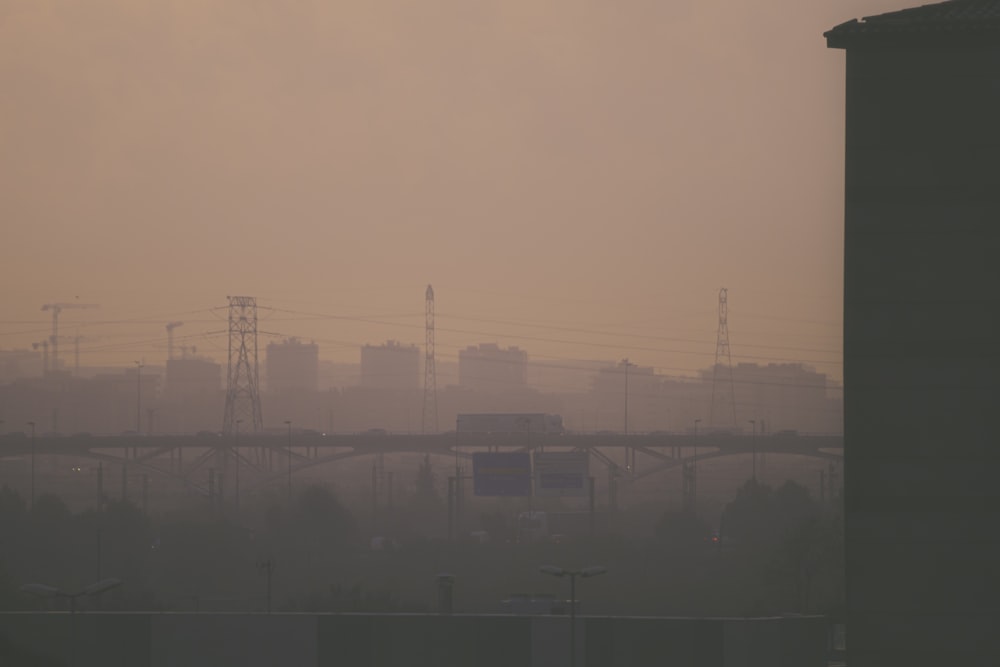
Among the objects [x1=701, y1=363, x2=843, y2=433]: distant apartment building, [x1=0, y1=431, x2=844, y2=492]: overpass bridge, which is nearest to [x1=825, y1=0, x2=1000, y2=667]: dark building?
[x1=0, y1=431, x2=844, y2=492]: overpass bridge

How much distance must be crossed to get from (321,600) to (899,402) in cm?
3902

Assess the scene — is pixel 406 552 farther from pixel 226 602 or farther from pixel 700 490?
pixel 700 490

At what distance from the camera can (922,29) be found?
53.1 ft

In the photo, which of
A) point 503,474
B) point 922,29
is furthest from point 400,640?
point 503,474

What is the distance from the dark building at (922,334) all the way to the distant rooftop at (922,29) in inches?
0.7

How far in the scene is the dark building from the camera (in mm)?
15914

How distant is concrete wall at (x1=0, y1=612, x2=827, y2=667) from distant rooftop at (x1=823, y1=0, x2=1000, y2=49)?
46.1 ft

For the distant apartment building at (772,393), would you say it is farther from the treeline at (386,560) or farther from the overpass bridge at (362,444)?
the treeline at (386,560)

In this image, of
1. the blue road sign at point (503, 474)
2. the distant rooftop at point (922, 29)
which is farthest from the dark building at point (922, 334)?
the blue road sign at point (503, 474)

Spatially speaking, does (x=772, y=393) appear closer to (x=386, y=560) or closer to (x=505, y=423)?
(x=505, y=423)

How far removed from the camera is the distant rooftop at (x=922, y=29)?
16125mm

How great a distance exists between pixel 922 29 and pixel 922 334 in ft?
12.4

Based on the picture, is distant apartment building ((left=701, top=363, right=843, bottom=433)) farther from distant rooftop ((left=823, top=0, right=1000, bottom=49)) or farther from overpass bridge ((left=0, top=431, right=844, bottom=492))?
distant rooftop ((left=823, top=0, right=1000, bottom=49))

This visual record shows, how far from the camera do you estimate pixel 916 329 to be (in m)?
16.2
